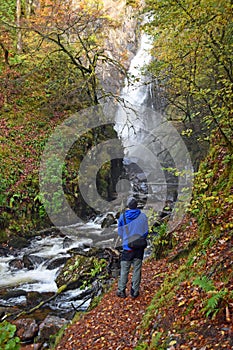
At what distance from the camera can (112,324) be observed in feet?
17.1

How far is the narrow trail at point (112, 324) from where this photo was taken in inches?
185

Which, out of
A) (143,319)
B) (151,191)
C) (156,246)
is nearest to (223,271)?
(143,319)

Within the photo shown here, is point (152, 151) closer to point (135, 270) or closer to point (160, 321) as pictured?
point (135, 270)

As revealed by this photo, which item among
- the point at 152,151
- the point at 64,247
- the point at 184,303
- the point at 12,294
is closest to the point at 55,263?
the point at 64,247

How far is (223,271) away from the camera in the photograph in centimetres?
401

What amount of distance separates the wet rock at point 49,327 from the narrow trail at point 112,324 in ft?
2.28

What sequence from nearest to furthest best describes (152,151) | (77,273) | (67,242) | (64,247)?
(77,273)
(64,247)
(67,242)
(152,151)

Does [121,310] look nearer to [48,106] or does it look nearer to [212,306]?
[212,306]

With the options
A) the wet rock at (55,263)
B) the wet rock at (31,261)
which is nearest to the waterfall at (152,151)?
the wet rock at (55,263)

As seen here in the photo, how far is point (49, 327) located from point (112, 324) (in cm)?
207

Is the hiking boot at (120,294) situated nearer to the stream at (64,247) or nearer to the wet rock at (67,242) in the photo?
the stream at (64,247)

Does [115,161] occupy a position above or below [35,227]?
above

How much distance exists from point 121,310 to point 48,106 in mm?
15403

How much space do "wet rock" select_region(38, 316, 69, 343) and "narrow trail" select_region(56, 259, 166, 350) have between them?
0.70m
